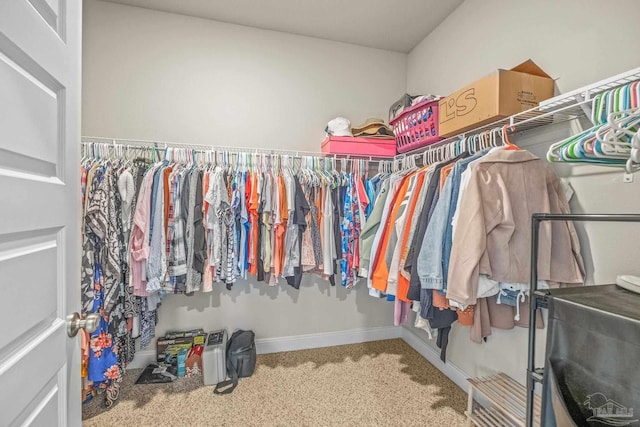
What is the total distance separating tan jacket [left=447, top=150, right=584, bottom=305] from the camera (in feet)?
A: 3.93

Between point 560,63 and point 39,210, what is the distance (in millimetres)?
2184

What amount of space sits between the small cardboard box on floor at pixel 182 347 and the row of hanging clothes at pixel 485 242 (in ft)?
5.31

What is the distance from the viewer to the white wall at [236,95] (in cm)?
212

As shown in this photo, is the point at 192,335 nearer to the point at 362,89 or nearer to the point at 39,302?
the point at 39,302

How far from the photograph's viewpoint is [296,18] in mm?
2240

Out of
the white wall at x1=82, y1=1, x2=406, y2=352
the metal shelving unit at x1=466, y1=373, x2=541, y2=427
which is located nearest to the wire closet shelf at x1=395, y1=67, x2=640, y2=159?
the white wall at x1=82, y1=1, x2=406, y2=352

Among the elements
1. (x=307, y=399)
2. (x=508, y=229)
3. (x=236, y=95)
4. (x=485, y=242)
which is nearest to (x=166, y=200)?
(x=236, y=95)

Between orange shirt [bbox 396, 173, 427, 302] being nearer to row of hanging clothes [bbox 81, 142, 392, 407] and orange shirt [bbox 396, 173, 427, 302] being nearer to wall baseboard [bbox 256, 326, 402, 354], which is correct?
row of hanging clothes [bbox 81, 142, 392, 407]

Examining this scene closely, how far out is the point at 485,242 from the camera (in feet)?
3.96

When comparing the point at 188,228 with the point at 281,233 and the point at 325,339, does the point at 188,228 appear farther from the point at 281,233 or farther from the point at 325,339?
the point at 325,339

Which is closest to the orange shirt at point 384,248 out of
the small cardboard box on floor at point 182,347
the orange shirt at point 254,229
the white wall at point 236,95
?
the orange shirt at point 254,229

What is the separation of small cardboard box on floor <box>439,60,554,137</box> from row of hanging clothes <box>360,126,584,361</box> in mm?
119

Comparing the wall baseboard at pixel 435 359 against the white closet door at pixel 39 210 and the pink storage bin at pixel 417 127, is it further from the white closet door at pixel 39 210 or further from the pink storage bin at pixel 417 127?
the white closet door at pixel 39 210

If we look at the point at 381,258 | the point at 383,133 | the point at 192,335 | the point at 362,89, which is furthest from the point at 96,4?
the point at 381,258
